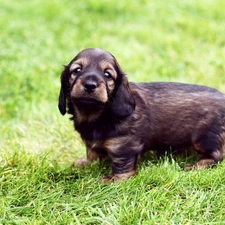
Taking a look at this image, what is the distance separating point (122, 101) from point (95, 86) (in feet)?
1.32

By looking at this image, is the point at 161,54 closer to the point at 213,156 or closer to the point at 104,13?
the point at 104,13

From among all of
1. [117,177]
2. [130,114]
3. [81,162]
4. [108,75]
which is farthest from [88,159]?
[108,75]

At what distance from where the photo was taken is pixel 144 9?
910cm

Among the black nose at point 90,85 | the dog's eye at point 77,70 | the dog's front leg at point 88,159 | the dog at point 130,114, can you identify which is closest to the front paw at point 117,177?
the dog at point 130,114

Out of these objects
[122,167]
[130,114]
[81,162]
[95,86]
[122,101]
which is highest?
[95,86]

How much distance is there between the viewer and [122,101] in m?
3.83

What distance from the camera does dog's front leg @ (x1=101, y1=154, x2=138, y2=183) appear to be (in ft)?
12.8

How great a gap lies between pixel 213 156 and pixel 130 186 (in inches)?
37.6

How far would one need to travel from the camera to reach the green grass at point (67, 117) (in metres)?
3.44

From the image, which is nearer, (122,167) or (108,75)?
(108,75)

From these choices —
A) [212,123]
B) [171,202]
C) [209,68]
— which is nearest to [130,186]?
[171,202]

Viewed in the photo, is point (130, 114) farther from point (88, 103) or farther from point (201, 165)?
point (201, 165)

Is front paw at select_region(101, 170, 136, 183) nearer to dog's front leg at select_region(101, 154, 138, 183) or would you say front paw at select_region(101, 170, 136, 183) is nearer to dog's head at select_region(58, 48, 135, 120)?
dog's front leg at select_region(101, 154, 138, 183)

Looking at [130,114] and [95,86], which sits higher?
[95,86]
